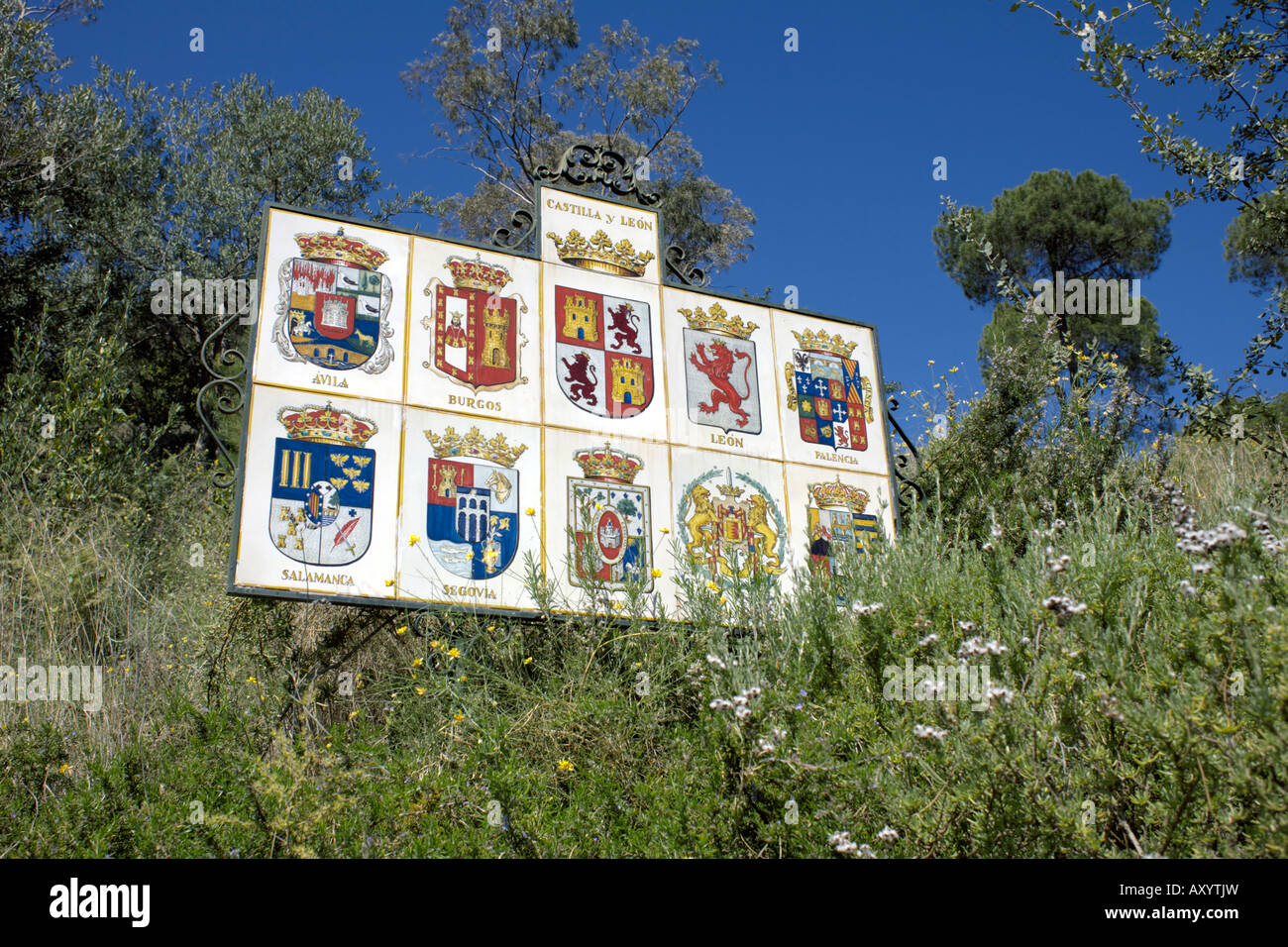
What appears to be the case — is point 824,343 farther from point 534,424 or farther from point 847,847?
point 847,847

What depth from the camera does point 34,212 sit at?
14805 mm

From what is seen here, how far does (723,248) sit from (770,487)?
14819mm

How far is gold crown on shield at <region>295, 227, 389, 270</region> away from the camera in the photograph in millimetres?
6914

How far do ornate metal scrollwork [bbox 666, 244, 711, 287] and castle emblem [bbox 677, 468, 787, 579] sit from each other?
189 cm

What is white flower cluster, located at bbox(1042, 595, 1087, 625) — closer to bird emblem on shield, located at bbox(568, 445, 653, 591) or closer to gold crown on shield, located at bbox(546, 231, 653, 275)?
bird emblem on shield, located at bbox(568, 445, 653, 591)

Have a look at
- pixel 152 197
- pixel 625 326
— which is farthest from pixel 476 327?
pixel 152 197

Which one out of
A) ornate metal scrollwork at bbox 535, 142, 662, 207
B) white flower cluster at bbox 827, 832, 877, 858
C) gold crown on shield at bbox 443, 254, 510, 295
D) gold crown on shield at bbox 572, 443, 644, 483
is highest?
ornate metal scrollwork at bbox 535, 142, 662, 207

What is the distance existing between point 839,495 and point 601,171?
11.5 feet

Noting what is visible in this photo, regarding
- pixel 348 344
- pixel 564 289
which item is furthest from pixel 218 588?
pixel 564 289

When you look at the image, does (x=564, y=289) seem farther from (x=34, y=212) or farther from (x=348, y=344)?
(x=34, y=212)

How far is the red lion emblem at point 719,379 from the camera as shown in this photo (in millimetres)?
7840

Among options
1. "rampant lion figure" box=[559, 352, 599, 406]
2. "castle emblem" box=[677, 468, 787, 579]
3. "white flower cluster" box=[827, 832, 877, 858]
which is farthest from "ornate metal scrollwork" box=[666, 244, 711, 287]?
"white flower cluster" box=[827, 832, 877, 858]

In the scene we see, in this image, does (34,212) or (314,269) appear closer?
(314,269)

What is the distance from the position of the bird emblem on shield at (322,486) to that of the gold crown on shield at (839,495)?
11.7 ft
